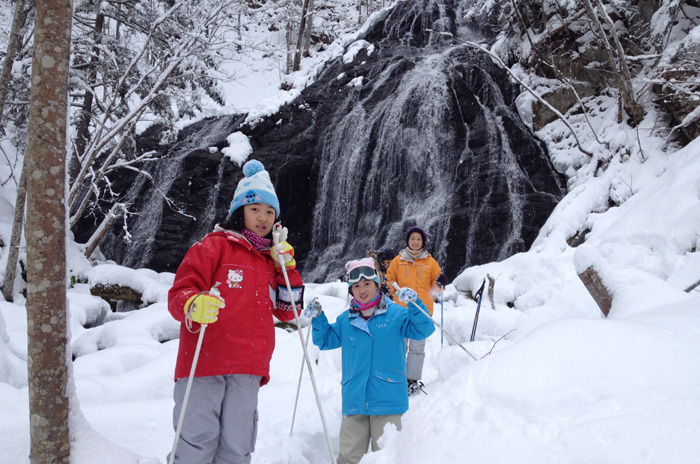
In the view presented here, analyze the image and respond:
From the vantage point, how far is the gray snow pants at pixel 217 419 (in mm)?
2186

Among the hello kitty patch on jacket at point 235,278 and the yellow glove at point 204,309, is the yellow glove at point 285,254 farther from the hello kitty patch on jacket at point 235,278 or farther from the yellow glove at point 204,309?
the yellow glove at point 204,309

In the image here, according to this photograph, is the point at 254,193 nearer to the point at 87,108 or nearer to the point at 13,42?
the point at 13,42

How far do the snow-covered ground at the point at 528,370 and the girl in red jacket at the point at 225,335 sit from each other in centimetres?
39

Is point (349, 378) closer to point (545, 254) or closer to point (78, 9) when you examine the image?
point (545, 254)

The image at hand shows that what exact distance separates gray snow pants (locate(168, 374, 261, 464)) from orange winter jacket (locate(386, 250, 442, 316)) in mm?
2778

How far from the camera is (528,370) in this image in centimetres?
173

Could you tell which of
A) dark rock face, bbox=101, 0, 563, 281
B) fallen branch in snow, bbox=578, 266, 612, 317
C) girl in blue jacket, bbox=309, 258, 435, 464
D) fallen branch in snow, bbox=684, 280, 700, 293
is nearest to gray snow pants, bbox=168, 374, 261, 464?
girl in blue jacket, bbox=309, 258, 435, 464

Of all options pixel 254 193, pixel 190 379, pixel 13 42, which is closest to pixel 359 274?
pixel 254 193

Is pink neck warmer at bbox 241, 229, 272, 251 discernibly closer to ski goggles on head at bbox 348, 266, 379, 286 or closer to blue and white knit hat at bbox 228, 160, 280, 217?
blue and white knit hat at bbox 228, 160, 280, 217

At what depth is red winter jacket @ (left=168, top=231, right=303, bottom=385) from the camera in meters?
2.28

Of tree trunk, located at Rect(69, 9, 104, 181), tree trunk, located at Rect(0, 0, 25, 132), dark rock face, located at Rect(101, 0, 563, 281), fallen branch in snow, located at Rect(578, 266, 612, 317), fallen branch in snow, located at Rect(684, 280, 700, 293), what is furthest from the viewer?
dark rock face, located at Rect(101, 0, 563, 281)

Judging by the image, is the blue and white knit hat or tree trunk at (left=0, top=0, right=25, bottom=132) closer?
the blue and white knit hat

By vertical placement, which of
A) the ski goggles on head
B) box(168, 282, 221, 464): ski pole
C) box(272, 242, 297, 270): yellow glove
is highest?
box(272, 242, 297, 270): yellow glove

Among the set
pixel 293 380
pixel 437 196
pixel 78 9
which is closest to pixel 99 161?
pixel 78 9
